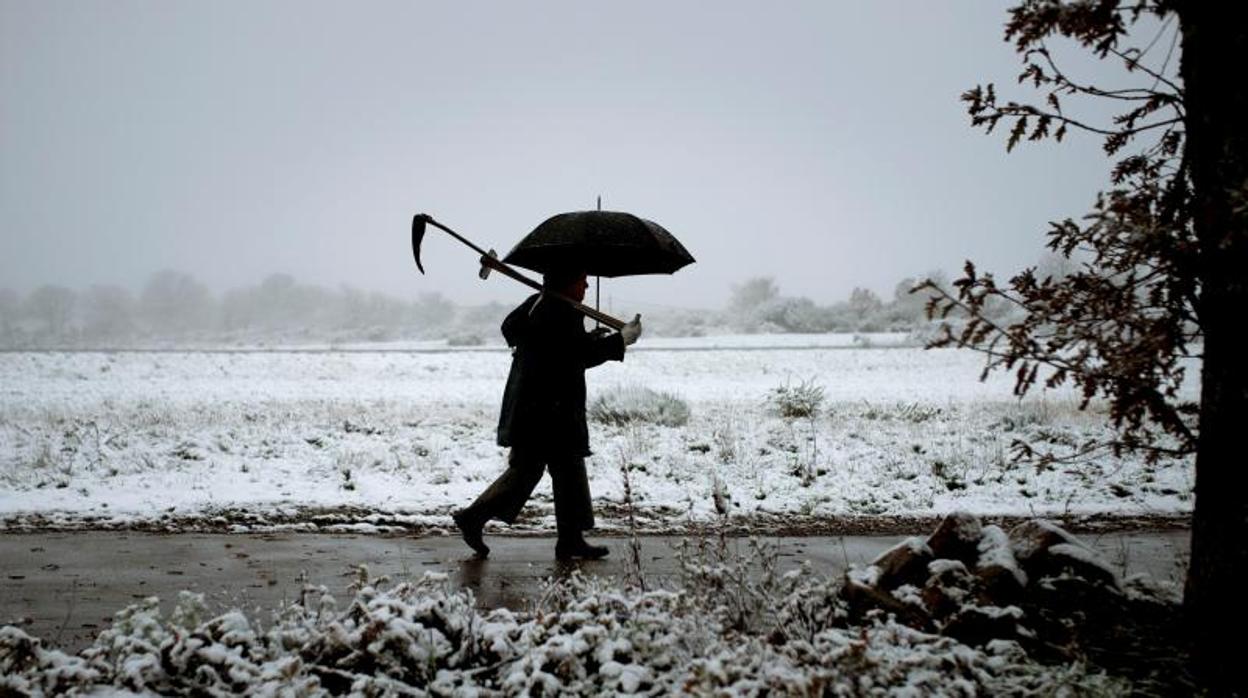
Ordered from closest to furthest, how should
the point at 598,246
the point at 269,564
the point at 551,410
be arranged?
the point at 598,246, the point at 269,564, the point at 551,410

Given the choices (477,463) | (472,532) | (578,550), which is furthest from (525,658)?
(477,463)

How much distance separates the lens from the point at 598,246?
5.53 meters

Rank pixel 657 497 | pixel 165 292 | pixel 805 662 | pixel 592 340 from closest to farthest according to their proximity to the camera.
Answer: pixel 805 662 < pixel 592 340 < pixel 657 497 < pixel 165 292

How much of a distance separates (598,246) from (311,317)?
69913 millimetres

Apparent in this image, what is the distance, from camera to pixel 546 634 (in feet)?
11.5

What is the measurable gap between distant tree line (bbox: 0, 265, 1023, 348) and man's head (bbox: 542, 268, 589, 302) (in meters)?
36.6

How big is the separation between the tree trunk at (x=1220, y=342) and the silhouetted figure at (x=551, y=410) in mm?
3412

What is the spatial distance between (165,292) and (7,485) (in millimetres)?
76229

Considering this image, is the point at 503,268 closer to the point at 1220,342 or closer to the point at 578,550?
the point at 578,550

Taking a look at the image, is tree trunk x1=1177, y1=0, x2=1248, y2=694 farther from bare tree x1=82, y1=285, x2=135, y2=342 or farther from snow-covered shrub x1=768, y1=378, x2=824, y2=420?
bare tree x1=82, y1=285, x2=135, y2=342

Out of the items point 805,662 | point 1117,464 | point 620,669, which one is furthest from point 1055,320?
point 1117,464

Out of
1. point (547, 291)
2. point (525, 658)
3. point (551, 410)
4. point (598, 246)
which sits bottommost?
point (525, 658)

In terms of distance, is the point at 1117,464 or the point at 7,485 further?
the point at 1117,464

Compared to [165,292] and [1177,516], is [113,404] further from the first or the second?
[165,292]
